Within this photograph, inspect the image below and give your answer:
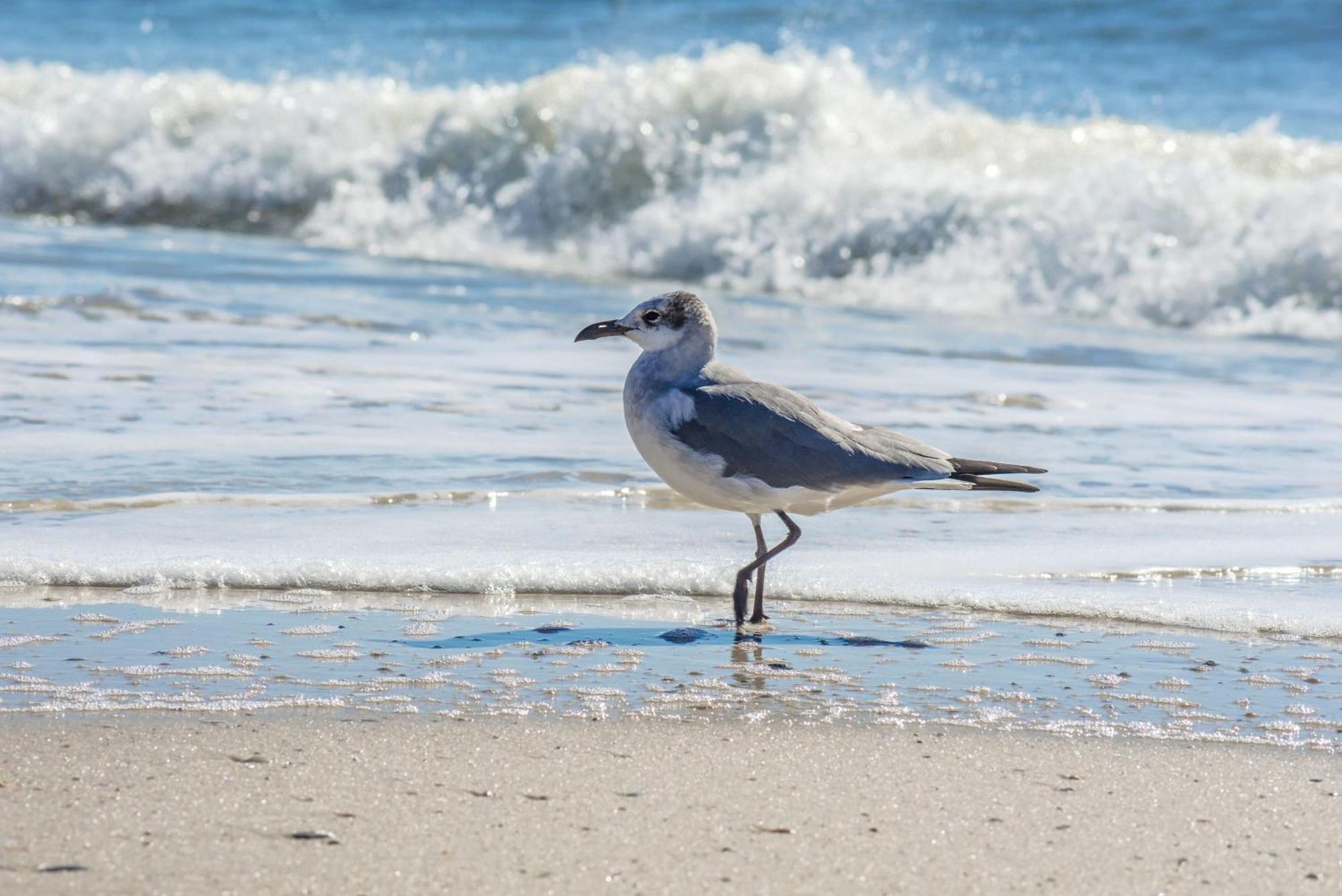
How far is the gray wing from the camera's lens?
175 inches

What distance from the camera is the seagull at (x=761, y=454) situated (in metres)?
4.45

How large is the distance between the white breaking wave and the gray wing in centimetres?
656

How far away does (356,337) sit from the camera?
8.48m

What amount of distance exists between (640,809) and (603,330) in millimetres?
2116

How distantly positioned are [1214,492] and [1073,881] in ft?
11.5

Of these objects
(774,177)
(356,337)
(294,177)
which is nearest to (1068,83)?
(774,177)

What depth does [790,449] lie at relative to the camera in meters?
4.46

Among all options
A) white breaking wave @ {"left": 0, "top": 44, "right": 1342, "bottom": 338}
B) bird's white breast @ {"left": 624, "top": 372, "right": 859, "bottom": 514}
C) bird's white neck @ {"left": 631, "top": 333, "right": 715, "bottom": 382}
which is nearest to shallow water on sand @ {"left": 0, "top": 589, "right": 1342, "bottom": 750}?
bird's white breast @ {"left": 624, "top": 372, "right": 859, "bottom": 514}

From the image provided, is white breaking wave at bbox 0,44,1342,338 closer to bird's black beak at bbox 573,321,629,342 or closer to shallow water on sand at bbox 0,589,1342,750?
bird's black beak at bbox 573,321,629,342

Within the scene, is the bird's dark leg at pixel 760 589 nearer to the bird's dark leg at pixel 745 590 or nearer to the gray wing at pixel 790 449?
the bird's dark leg at pixel 745 590

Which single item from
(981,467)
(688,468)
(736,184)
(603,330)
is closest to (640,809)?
(688,468)

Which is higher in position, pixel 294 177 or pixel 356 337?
pixel 294 177

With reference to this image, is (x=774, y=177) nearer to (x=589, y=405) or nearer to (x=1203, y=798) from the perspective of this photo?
(x=589, y=405)

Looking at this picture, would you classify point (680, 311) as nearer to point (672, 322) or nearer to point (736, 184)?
point (672, 322)
